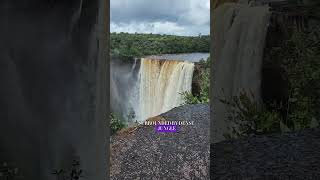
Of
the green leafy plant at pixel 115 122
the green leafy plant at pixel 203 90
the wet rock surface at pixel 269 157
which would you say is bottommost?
the wet rock surface at pixel 269 157

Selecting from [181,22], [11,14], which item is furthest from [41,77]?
[181,22]

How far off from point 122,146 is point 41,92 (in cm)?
105

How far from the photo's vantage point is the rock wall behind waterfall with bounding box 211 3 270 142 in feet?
11.5

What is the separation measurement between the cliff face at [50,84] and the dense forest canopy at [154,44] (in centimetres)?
33

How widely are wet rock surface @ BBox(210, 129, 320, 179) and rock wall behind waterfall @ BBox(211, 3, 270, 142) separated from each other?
0.59 ft

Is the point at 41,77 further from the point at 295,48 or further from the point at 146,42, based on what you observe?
the point at 295,48

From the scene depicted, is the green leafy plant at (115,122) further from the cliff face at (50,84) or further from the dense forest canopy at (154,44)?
the dense forest canopy at (154,44)

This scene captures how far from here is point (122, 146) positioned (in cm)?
345

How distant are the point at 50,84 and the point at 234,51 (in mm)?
1642

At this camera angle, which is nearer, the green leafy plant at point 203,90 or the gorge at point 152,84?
the gorge at point 152,84

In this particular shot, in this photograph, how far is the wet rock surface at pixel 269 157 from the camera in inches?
132

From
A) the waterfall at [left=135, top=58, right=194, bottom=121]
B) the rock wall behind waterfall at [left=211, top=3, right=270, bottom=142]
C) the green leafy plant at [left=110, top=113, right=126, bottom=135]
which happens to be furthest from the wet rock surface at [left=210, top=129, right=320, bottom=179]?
the green leafy plant at [left=110, top=113, right=126, bottom=135]

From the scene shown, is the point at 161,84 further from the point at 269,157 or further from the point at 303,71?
the point at 303,71

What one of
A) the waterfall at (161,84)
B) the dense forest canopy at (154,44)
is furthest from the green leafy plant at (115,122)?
the dense forest canopy at (154,44)
